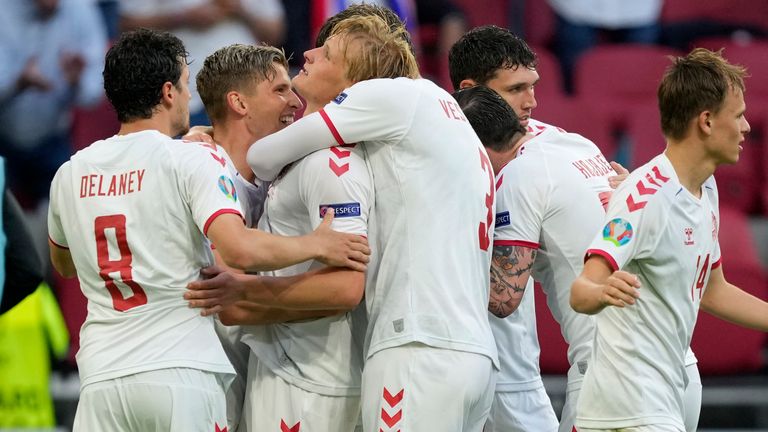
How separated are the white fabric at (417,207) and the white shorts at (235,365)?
2.72 ft

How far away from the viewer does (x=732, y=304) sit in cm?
462

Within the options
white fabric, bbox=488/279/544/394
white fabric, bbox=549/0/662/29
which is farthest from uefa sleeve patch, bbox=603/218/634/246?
white fabric, bbox=549/0/662/29

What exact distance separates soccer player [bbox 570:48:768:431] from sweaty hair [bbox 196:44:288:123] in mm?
1706

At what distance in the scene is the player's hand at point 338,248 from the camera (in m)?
4.17

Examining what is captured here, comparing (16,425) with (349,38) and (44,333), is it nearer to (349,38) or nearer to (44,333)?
(44,333)

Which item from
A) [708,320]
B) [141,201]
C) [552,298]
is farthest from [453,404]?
[708,320]

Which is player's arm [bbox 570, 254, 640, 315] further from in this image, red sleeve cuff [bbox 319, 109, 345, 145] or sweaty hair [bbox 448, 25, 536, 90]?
sweaty hair [bbox 448, 25, 536, 90]

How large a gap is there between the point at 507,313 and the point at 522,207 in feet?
1.48

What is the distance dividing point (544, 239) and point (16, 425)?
5.59 m

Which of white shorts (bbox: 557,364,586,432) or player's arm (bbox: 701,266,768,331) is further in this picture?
white shorts (bbox: 557,364,586,432)

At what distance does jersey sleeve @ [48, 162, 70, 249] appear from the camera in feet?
14.5

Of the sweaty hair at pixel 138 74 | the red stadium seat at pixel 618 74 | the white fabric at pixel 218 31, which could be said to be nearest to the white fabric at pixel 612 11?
the red stadium seat at pixel 618 74

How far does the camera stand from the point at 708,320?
30.2 ft

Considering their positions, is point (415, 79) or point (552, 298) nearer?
point (415, 79)
